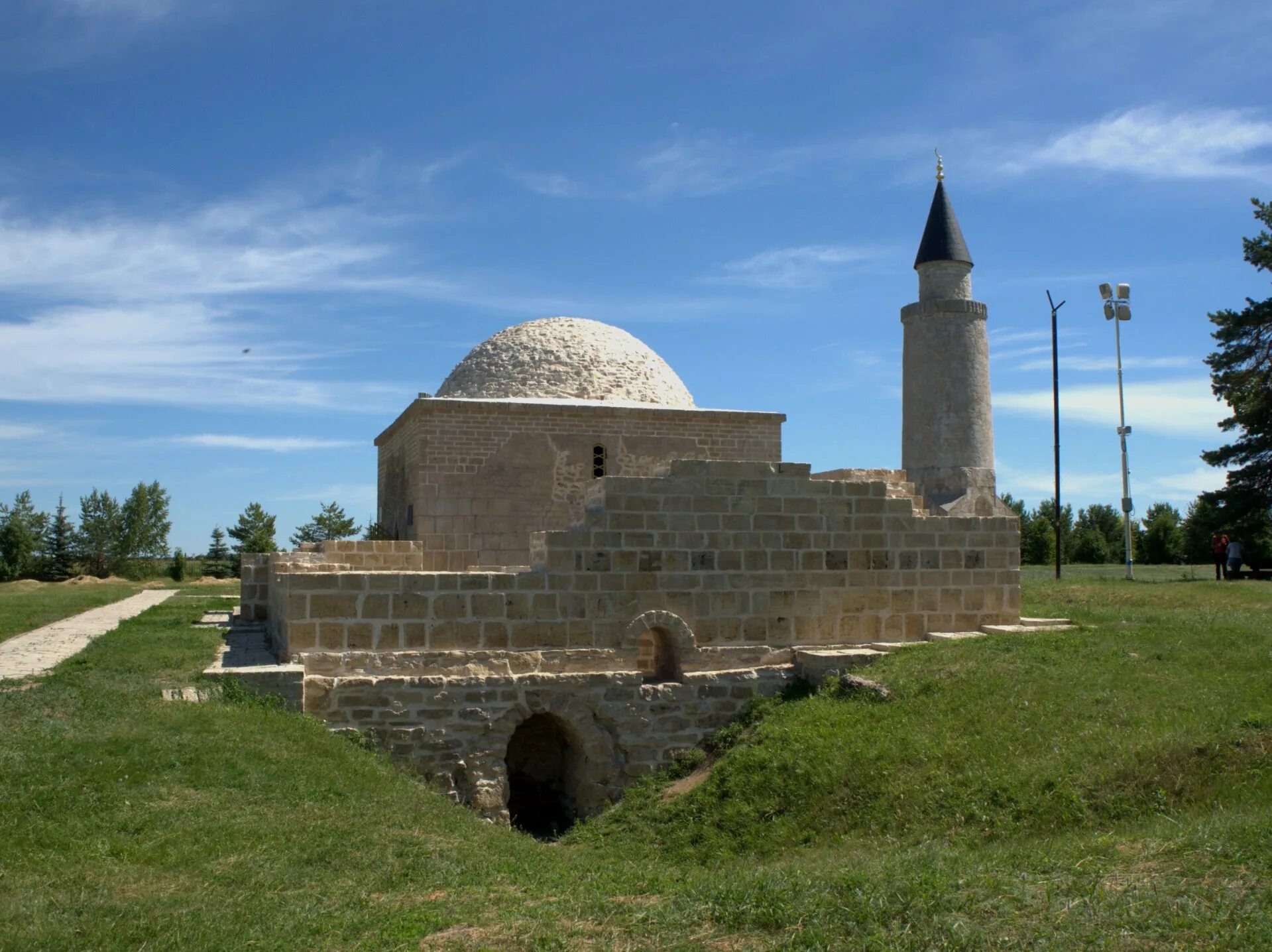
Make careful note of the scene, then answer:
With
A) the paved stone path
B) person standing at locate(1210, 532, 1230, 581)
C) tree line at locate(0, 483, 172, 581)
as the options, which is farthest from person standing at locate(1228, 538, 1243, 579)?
tree line at locate(0, 483, 172, 581)

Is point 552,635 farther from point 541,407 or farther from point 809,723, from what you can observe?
point 541,407

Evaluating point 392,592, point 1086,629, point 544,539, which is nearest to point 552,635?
point 544,539

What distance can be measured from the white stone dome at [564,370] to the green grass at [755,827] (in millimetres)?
7925

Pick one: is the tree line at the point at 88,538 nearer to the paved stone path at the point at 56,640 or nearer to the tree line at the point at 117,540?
the tree line at the point at 117,540

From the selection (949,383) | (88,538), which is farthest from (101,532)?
(949,383)

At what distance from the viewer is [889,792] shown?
7832mm

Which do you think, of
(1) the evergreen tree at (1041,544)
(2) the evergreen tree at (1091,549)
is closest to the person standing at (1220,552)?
(1) the evergreen tree at (1041,544)

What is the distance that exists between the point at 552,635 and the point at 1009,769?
14.9ft

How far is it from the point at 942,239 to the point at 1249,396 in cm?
957

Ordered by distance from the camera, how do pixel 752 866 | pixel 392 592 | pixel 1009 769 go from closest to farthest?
pixel 752 866 → pixel 1009 769 → pixel 392 592

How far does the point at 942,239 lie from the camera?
19.7 meters

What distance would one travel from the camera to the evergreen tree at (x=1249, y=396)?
943 inches

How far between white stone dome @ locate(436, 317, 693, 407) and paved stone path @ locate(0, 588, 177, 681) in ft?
21.3

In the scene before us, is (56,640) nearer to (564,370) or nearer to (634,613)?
(634,613)
